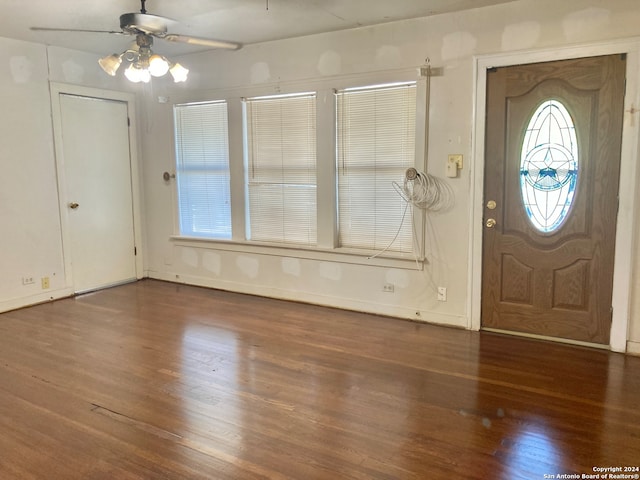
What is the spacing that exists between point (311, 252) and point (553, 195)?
2.21 m

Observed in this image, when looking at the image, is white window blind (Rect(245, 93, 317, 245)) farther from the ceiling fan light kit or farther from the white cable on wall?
the ceiling fan light kit

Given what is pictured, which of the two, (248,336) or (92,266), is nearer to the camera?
(248,336)

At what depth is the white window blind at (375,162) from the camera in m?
4.13

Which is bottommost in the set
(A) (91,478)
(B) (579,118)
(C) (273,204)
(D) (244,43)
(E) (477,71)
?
(A) (91,478)

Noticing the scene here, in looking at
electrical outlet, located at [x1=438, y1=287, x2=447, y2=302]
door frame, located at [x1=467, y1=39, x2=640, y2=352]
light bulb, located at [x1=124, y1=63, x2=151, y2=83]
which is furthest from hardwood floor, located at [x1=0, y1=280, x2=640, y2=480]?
light bulb, located at [x1=124, y1=63, x2=151, y2=83]

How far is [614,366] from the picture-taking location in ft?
10.5

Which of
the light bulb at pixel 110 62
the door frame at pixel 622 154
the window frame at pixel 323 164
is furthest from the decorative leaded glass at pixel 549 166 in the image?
the light bulb at pixel 110 62

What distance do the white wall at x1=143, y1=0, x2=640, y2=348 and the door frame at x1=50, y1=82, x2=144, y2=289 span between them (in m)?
0.40

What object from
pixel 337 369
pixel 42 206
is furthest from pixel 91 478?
pixel 42 206

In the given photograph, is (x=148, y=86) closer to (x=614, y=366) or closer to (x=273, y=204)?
(x=273, y=204)

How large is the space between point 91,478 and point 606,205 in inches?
141

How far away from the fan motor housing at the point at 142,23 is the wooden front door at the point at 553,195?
2.44m

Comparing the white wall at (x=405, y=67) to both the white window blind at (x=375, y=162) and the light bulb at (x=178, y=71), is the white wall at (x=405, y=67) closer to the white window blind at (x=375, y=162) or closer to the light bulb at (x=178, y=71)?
the white window blind at (x=375, y=162)

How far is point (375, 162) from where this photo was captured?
4.29 m
